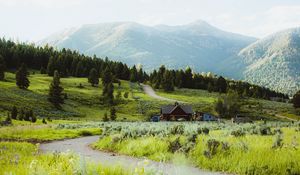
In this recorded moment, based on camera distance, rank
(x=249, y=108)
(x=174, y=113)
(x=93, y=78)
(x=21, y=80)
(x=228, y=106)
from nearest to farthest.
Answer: (x=174, y=113) < (x=21, y=80) < (x=228, y=106) < (x=249, y=108) < (x=93, y=78)

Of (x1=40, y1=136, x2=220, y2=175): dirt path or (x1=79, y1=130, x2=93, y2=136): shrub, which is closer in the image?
(x1=40, y1=136, x2=220, y2=175): dirt path

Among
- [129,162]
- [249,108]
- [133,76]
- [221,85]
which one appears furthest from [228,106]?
[129,162]

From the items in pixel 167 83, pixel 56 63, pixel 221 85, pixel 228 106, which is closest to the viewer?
pixel 228 106

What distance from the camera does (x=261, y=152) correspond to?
14.9 meters

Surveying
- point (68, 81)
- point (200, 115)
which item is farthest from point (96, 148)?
point (68, 81)

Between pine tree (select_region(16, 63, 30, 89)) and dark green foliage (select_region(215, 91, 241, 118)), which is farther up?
pine tree (select_region(16, 63, 30, 89))

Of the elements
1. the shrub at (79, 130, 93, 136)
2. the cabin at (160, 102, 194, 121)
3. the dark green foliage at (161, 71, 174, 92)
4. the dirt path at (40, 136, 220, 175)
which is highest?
the dark green foliage at (161, 71, 174, 92)

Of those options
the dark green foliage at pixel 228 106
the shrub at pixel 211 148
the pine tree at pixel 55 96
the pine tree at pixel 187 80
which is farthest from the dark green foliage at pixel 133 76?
the shrub at pixel 211 148

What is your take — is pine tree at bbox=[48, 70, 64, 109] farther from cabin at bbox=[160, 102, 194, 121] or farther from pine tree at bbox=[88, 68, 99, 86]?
pine tree at bbox=[88, 68, 99, 86]

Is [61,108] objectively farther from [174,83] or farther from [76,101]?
[174,83]

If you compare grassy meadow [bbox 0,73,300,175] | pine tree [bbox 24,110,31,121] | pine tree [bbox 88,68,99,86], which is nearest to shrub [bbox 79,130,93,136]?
grassy meadow [bbox 0,73,300,175]

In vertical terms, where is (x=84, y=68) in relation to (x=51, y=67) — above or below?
above

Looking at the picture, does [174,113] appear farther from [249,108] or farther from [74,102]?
[249,108]

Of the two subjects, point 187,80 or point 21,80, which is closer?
point 21,80
